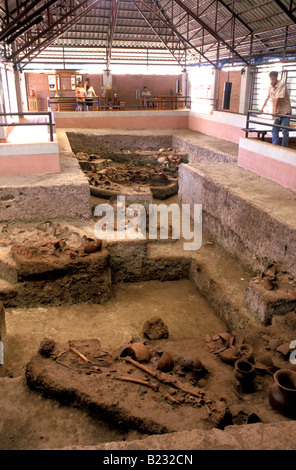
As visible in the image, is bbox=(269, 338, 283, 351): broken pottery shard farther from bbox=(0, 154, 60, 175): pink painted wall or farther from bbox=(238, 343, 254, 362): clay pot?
bbox=(0, 154, 60, 175): pink painted wall

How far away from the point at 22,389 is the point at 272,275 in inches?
134

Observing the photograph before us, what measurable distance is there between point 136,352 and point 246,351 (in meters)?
1.23

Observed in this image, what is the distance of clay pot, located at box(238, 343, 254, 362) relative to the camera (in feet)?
13.3

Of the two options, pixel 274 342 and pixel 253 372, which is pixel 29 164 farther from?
pixel 253 372

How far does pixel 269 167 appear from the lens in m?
7.68

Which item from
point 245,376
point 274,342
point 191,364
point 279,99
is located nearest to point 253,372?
point 245,376

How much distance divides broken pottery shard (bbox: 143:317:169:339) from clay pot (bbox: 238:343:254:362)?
1.35m

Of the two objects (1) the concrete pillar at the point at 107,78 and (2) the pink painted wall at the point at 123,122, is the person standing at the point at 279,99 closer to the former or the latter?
(2) the pink painted wall at the point at 123,122

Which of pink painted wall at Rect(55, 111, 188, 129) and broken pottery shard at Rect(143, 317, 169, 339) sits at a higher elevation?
pink painted wall at Rect(55, 111, 188, 129)

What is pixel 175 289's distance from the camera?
7.00 m

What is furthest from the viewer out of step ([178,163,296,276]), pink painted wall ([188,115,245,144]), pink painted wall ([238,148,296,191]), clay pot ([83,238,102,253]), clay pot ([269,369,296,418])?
pink painted wall ([188,115,245,144])

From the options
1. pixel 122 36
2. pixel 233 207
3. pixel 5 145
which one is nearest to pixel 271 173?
pixel 233 207

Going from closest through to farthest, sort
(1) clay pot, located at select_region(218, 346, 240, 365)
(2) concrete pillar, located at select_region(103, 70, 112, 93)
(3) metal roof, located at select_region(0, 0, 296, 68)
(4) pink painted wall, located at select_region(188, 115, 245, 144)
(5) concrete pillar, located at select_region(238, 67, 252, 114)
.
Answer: (1) clay pot, located at select_region(218, 346, 240, 365), (4) pink painted wall, located at select_region(188, 115, 245, 144), (3) metal roof, located at select_region(0, 0, 296, 68), (5) concrete pillar, located at select_region(238, 67, 252, 114), (2) concrete pillar, located at select_region(103, 70, 112, 93)

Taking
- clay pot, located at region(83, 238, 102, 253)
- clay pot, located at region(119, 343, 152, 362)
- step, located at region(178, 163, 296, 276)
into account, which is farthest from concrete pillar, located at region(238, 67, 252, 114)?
clay pot, located at region(119, 343, 152, 362)
